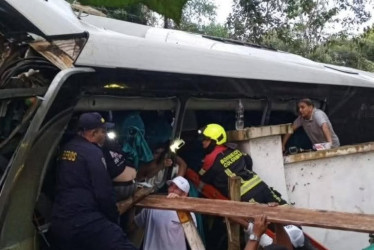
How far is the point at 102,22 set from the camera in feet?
16.1

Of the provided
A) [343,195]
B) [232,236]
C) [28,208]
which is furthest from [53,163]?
[343,195]

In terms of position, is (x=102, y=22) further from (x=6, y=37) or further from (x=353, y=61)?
(x=353, y=61)

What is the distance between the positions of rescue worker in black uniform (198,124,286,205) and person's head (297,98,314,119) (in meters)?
1.07

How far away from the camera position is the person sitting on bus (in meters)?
5.05

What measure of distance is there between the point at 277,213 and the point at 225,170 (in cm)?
107

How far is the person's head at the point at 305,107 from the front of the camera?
500 centimetres

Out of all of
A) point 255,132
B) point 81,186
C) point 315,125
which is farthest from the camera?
point 315,125

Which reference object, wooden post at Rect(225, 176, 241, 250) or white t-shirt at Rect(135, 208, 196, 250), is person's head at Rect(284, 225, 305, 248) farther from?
white t-shirt at Rect(135, 208, 196, 250)

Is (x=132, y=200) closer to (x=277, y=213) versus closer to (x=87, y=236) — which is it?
(x=87, y=236)

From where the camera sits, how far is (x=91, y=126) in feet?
10.1

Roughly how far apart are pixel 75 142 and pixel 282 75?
2.19 m

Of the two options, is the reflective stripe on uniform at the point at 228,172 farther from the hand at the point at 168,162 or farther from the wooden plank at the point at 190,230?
the wooden plank at the point at 190,230

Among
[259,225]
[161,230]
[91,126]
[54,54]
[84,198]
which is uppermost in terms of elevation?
[54,54]

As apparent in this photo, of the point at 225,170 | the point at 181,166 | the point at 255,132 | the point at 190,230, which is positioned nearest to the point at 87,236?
the point at 190,230
